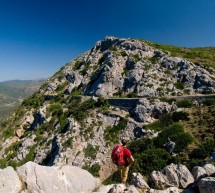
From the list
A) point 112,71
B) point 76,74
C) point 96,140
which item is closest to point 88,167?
point 96,140

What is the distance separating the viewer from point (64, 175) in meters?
19.2

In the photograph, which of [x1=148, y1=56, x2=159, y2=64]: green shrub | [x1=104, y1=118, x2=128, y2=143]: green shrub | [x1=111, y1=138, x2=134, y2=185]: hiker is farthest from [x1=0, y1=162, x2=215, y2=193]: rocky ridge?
[x1=148, y1=56, x2=159, y2=64]: green shrub

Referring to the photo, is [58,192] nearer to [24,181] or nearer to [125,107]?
[24,181]

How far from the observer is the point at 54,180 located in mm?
18562

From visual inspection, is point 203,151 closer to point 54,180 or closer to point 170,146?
point 170,146

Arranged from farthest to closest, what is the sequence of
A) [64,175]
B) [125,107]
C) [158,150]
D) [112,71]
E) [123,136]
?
1. [112,71]
2. [125,107]
3. [123,136]
4. [158,150]
5. [64,175]

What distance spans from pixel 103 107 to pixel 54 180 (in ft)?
149

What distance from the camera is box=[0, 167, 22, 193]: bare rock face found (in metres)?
17.1

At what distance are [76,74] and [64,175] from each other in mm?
74276

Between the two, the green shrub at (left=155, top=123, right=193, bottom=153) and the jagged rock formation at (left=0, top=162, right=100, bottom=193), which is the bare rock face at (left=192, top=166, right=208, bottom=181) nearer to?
the jagged rock formation at (left=0, top=162, right=100, bottom=193)

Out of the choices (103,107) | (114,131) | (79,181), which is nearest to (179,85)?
(103,107)

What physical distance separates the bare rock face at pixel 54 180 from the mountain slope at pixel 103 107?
26456 mm

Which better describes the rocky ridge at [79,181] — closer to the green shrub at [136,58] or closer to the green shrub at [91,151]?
the green shrub at [91,151]

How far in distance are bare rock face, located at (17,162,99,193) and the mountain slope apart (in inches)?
1042
